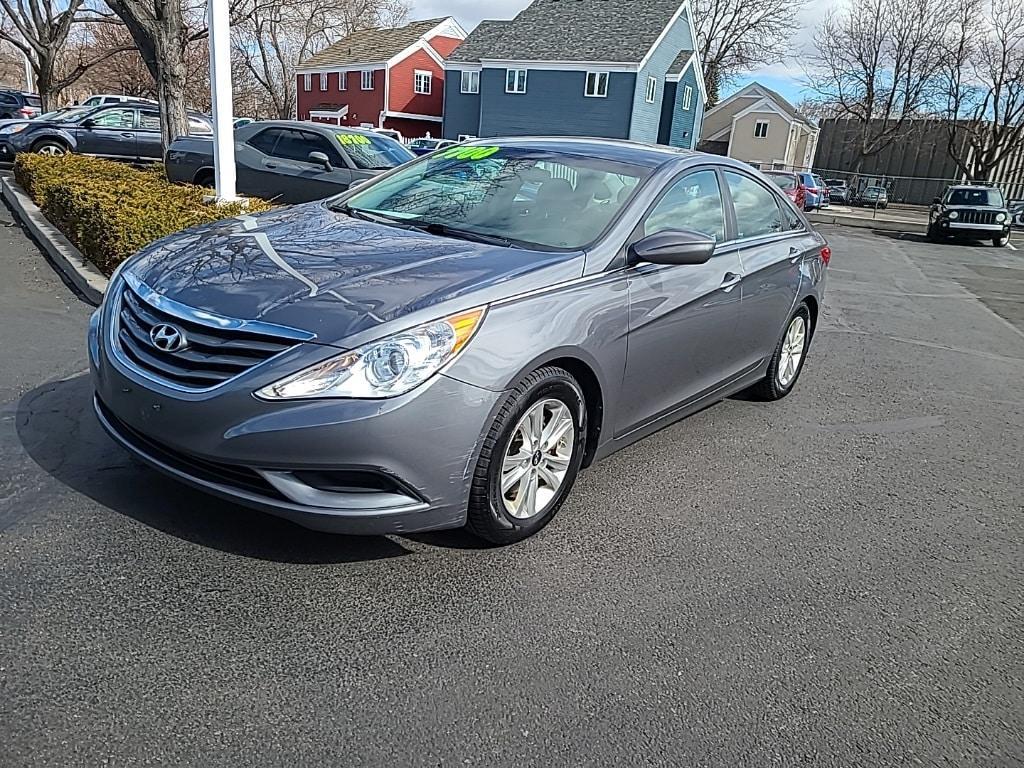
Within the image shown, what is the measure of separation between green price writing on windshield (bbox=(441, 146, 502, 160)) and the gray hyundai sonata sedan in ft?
0.10

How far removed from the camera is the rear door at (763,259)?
15.6ft

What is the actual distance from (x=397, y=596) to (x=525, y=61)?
3875 cm

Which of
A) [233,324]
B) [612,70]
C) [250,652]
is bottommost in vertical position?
[250,652]

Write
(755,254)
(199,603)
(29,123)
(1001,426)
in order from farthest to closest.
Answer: (29,123), (1001,426), (755,254), (199,603)

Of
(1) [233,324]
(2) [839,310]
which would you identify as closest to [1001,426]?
(2) [839,310]

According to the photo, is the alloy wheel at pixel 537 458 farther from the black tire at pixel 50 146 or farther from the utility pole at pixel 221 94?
the black tire at pixel 50 146

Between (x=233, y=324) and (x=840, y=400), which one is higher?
(x=233, y=324)

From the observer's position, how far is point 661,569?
3.38 metres

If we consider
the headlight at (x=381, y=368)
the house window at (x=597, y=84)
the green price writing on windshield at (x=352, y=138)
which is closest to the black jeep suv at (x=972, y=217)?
the house window at (x=597, y=84)

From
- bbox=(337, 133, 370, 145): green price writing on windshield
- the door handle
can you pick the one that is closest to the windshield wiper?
the door handle

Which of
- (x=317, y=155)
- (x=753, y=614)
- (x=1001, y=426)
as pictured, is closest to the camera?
(x=753, y=614)

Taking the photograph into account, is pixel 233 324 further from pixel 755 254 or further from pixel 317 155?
pixel 317 155

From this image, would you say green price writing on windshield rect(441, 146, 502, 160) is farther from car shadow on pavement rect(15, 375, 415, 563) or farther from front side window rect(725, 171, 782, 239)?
car shadow on pavement rect(15, 375, 415, 563)

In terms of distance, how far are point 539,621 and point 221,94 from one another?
7514mm
